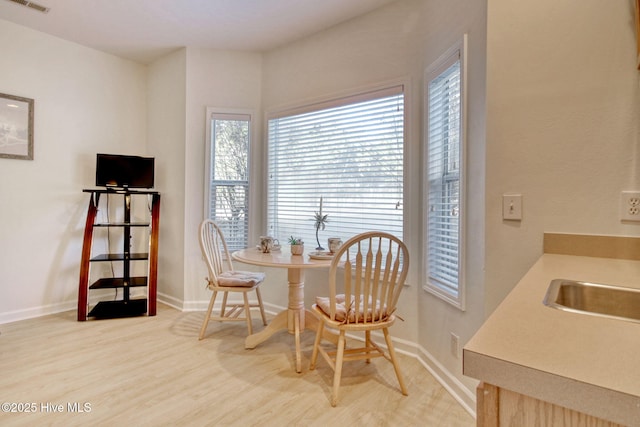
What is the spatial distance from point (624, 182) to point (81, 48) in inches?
181

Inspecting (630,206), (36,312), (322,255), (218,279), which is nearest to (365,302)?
(322,255)

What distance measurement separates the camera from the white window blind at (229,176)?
355cm

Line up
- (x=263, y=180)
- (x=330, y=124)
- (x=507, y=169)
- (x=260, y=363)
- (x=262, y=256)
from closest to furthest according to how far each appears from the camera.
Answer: (x=507, y=169) < (x=260, y=363) < (x=262, y=256) < (x=330, y=124) < (x=263, y=180)

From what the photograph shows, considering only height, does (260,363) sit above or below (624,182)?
below

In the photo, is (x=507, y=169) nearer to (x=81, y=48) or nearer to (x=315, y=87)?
(x=315, y=87)

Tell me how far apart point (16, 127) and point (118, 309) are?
6.44 ft

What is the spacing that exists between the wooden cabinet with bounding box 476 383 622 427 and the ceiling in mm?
2868

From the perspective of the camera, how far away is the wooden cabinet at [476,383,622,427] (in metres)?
0.49

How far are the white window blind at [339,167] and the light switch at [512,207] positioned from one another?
3.64ft

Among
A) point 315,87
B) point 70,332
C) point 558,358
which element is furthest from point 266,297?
point 558,358

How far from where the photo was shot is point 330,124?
9.98ft

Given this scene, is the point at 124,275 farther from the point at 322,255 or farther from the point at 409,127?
the point at 409,127

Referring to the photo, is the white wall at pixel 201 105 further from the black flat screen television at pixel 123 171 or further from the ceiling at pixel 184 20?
the black flat screen television at pixel 123 171

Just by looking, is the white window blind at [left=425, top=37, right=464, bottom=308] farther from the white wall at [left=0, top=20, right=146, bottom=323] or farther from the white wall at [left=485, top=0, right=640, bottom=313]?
the white wall at [left=0, top=20, right=146, bottom=323]
